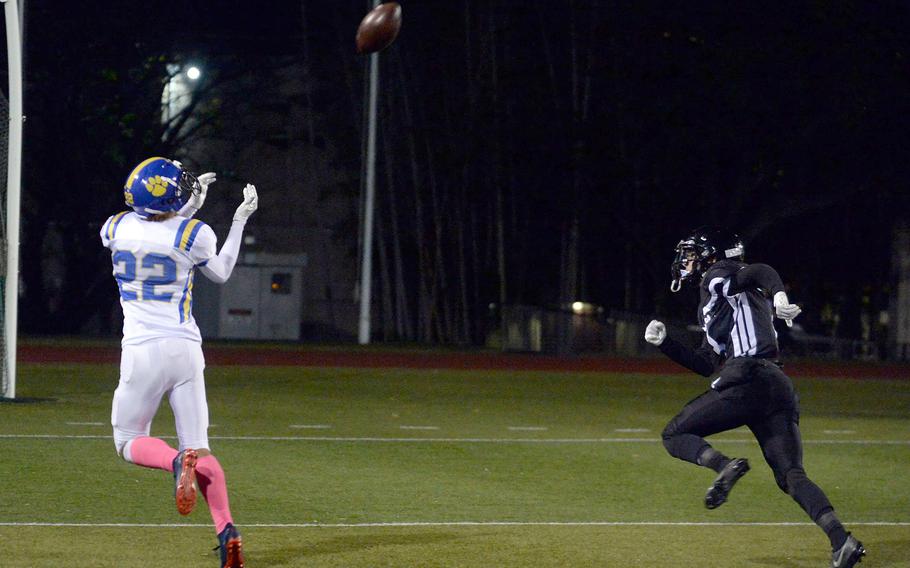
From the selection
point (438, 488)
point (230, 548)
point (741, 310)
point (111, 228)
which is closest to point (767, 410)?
point (741, 310)

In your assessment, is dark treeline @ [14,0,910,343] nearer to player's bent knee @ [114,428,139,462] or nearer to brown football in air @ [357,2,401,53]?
brown football in air @ [357,2,401,53]

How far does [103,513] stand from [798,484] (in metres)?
4.06

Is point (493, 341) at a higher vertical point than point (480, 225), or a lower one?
lower

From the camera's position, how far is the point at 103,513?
29.0 feet

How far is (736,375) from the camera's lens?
7.41m

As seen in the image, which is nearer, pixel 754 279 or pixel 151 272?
pixel 151 272

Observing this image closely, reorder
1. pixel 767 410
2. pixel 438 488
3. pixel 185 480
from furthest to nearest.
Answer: pixel 438 488 < pixel 767 410 < pixel 185 480

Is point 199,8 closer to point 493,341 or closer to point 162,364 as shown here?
point 493,341

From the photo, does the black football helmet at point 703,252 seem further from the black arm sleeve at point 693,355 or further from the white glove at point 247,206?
the white glove at point 247,206

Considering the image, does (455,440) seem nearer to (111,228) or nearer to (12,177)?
(12,177)

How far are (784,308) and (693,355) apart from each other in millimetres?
934

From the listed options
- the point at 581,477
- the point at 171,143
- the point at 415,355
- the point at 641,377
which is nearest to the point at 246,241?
the point at 171,143

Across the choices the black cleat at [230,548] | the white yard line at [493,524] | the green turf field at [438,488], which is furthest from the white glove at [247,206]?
the white yard line at [493,524]

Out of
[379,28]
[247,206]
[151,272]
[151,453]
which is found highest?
[379,28]
